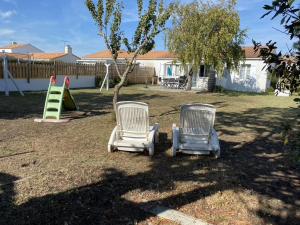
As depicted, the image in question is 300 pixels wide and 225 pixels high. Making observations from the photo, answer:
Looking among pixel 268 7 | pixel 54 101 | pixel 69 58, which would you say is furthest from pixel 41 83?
pixel 69 58

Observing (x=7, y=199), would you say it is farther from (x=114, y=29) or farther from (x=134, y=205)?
(x=114, y=29)

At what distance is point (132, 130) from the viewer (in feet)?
23.0

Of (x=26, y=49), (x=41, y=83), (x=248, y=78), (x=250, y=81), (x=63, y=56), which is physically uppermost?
(x=26, y=49)

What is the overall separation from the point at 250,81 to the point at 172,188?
26.9m

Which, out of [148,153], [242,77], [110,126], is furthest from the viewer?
[242,77]

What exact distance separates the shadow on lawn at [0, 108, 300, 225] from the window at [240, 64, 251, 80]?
23.7m

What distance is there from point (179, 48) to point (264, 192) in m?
20.6

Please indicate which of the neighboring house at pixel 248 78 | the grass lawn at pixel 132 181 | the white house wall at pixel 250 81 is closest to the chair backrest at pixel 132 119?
the grass lawn at pixel 132 181

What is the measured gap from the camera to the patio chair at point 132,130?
22.2ft

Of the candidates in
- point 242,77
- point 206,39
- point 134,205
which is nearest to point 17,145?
point 134,205

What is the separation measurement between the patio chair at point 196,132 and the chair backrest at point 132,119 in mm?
709

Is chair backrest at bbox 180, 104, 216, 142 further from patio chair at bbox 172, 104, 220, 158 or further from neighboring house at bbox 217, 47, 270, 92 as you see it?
neighboring house at bbox 217, 47, 270, 92

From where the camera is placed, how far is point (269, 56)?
8.17 feet

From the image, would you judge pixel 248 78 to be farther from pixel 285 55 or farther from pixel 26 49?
pixel 26 49
